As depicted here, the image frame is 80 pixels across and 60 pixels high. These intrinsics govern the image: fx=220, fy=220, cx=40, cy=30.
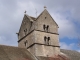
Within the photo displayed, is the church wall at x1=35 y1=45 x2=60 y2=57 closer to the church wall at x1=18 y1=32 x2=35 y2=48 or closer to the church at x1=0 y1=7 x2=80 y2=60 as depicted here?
the church at x1=0 y1=7 x2=80 y2=60

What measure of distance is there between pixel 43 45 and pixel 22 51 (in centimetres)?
383

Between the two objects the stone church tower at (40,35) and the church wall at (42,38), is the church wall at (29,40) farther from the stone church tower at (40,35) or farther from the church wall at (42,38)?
the church wall at (42,38)

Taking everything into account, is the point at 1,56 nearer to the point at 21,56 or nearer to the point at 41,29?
the point at 21,56

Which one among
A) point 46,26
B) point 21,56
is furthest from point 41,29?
point 21,56

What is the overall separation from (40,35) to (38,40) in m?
1.08

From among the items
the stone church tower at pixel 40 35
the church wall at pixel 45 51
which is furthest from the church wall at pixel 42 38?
the church wall at pixel 45 51

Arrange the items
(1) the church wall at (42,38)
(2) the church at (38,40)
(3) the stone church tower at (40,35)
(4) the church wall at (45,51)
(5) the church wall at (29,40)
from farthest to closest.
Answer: (5) the church wall at (29,40), (1) the church wall at (42,38), (3) the stone church tower at (40,35), (4) the church wall at (45,51), (2) the church at (38,40)

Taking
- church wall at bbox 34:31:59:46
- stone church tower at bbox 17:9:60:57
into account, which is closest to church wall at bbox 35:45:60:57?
stone church tower at bbox 17:9:60:57

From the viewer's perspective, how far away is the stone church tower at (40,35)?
37.2m

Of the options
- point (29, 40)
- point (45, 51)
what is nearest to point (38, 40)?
point (29, 40)

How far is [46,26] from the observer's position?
130 ft

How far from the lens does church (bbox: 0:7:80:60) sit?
35.8 meters

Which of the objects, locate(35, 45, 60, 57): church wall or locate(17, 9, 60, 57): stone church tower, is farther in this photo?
locate(17, 9, 60, 57): stone church tower

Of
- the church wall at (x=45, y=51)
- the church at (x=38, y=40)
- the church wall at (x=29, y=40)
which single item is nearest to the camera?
the church at (x=38, y=40)
